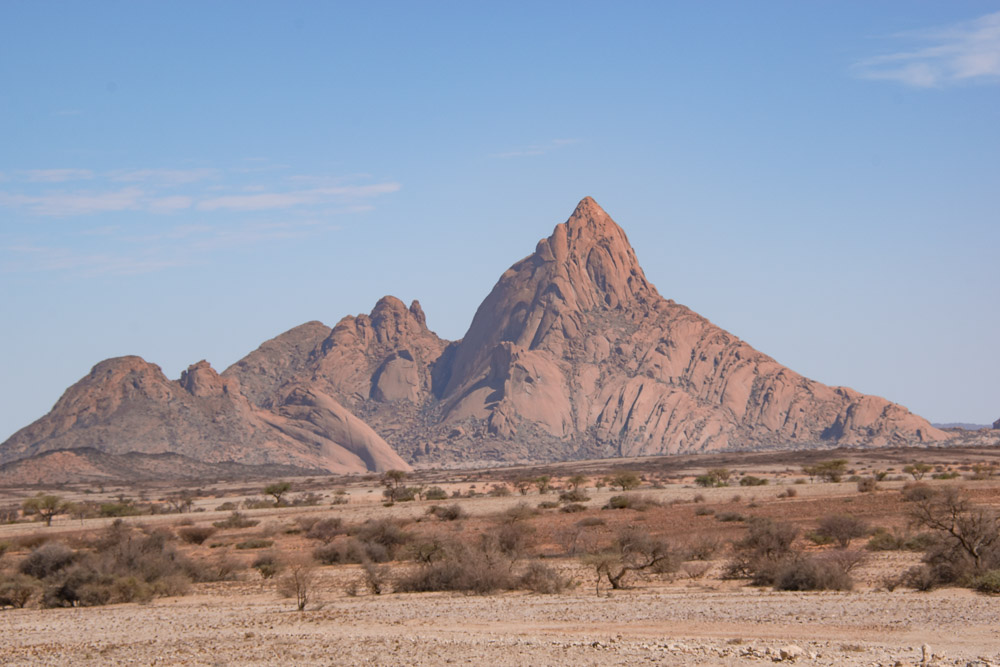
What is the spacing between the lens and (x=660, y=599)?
2198 cm

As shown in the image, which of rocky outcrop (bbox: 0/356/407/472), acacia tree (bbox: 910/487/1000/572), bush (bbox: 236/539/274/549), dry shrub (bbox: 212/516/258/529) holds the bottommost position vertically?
dry shrub (bbox: 212/516/258/529)

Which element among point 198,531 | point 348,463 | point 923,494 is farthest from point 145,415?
point 923,494

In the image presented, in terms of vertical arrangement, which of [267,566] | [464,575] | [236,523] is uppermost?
[464,575]

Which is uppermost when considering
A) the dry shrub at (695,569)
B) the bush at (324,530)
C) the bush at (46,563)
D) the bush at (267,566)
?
the bush at (46,563)

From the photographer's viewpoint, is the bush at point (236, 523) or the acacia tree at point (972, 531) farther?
the bush at point (236, 523)

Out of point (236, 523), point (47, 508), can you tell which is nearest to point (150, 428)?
point (47, 508)

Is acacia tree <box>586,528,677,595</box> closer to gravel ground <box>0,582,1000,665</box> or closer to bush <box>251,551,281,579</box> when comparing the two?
gravel ground <box>0,582,1000,665</box>

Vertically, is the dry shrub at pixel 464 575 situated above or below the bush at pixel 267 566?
above

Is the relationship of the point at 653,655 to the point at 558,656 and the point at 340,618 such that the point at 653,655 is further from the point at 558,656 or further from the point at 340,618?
the point at 340,618

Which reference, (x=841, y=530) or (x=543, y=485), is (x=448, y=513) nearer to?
(x=841, y=530)

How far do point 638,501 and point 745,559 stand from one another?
95.6 ft

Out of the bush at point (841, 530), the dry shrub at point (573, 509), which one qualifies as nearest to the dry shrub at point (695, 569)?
the bush at point (841, 530)

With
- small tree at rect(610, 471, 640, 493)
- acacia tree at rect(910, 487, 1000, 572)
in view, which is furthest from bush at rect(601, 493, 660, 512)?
acacia tree at rect(910, 487, 1000, 572)

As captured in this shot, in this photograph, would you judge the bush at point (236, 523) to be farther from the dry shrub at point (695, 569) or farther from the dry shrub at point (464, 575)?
the dry shrub at point (695, 569)
